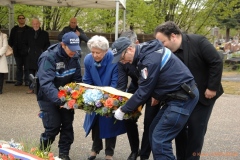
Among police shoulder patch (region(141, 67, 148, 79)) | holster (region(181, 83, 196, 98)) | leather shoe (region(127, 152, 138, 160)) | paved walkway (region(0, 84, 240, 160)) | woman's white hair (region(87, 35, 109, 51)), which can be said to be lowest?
paved walkway (region(0, 84, 240, 160))

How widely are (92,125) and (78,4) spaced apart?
7597mm

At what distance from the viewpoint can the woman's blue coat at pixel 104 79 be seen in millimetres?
5172

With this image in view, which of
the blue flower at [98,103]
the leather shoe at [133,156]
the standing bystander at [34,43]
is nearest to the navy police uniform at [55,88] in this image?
the blue flower at [98,103]

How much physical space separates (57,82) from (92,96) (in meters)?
0.58

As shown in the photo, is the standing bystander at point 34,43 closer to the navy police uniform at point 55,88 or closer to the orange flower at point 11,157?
the navy police uniform at point 55,88

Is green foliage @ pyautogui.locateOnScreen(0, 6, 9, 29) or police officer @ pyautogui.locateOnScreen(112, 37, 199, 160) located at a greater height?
green foliage @ pyautogui.locateOnScreen(0, 6, 9, 29)

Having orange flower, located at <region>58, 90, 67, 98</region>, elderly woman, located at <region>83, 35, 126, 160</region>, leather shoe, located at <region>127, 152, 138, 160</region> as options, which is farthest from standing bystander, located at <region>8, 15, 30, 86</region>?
orange flower, located at <region>58, 90, 67, 98</region>

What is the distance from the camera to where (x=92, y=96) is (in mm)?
4641

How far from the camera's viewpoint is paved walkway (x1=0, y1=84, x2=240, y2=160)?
595cm

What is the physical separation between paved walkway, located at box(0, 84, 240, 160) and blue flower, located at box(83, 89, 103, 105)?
0.72 m

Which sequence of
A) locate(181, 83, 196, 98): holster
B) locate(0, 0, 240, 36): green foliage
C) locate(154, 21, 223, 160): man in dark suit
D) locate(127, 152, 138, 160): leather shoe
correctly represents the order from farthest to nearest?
locate(0, 0, 240, 36): green foliage → locate(127, 152, 138, 160): leather shoe → locate(154, 21, 223, 160): man in dark suit → locate(181, 83, 196, 98): holster

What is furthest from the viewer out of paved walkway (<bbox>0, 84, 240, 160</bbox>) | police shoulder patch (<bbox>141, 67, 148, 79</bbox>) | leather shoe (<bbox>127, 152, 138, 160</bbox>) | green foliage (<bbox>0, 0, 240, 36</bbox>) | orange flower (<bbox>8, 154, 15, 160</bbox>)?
green foliage (<bbox>0, 0, 240, 36</bbox>)

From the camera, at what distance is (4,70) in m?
10.3

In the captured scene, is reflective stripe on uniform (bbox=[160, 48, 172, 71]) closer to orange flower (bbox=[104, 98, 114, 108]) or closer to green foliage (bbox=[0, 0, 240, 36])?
orange flower (bbox=[104, 98, 114, 108])
